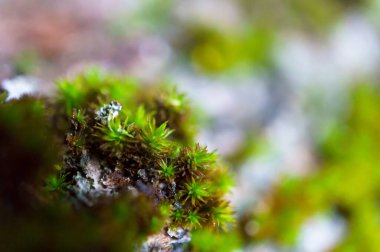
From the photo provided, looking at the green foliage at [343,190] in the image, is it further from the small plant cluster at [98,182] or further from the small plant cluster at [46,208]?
the small plant cluster at [46,208]

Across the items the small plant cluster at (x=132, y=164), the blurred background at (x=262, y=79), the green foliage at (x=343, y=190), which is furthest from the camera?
the blurred background at (x=262, y=79)

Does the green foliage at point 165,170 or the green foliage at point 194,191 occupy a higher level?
the green foliage at point 165,170

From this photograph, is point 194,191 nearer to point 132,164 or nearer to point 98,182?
point 132,164

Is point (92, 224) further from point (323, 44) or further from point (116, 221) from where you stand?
point (323, 44)

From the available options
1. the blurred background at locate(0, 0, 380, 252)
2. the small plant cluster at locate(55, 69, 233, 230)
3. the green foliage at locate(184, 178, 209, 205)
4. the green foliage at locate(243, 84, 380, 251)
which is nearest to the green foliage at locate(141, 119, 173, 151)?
the small plant cluster at locate(55, 69, 233, 230)

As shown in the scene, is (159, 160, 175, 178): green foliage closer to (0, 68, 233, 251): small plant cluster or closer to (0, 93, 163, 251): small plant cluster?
(0, 68, 233, 251): small plant cluster

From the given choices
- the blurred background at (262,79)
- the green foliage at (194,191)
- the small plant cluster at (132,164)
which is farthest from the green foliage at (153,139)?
the blurred background at (262,79)
